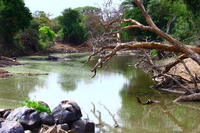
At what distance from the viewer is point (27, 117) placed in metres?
6.47

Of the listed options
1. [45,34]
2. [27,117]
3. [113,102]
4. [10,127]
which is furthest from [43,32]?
[10,127]

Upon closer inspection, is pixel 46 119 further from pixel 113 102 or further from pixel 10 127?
pixel 113 102

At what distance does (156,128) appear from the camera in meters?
7.41

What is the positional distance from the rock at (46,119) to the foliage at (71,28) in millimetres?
40268

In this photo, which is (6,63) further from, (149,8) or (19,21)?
(149,8)

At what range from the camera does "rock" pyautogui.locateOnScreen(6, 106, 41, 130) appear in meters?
6.41

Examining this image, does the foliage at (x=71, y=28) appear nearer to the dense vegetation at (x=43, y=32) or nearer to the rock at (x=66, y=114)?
the dense vegetation at (x=43, y=32)

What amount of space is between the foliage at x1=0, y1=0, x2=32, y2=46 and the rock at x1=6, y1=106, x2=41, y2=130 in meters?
22.4

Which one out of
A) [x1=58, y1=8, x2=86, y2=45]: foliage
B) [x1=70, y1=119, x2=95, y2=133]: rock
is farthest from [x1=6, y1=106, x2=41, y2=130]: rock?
[x1=58, y1=8, x2=86, y2=45]: foliage

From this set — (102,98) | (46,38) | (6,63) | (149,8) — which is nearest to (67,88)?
(102,98)

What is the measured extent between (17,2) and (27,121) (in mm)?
23993

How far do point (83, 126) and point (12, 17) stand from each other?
2345cm

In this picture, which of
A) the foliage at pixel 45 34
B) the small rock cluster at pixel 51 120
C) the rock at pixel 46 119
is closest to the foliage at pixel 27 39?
the foliage at pixel 45 34

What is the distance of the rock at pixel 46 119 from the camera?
6.72 metres
